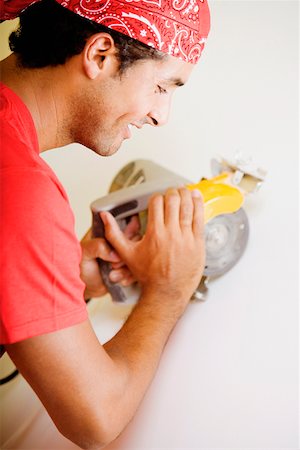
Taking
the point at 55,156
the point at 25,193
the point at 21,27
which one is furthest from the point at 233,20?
the point at 25,193

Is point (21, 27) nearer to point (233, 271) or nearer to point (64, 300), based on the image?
point (64, 300)

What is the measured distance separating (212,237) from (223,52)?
0.49 metres

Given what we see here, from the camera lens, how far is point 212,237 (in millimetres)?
1129

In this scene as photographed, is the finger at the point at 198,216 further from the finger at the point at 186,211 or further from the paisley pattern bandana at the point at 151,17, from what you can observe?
the paisley pattern bandana at the point at 151,17

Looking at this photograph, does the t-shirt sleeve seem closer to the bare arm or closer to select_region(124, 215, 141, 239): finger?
the bare arm

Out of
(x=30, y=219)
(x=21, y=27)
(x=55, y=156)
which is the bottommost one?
(x=55, y=156)

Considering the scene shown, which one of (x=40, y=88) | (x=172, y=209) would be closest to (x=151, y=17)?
(x=40, y=88)

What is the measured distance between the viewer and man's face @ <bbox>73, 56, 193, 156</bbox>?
0.87 m

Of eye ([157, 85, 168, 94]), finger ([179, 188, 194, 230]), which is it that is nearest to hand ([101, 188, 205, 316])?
finger ([179, 188, 194, 230])

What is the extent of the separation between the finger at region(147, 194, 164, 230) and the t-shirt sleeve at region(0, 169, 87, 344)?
0.33 meters

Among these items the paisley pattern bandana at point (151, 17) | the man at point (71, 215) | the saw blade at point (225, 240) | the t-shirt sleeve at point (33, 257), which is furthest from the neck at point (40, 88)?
the saw blade at point (225, 240)

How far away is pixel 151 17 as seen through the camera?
2.75 feet

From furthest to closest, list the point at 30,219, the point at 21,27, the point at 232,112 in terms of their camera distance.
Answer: the point at 232,112, the point at 21,27, the point at 30,219

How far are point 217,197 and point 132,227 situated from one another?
0.68ft
